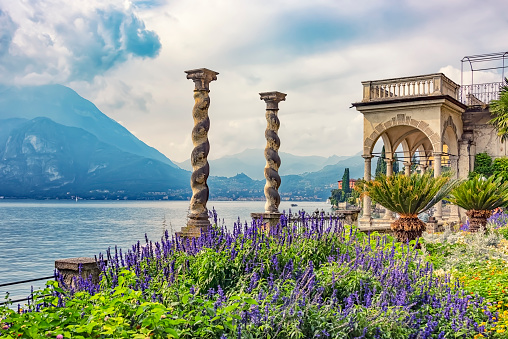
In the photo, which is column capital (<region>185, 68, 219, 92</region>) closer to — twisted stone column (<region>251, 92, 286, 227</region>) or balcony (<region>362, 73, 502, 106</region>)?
twisted stone column (<region>251, 92, 286, 227</region>)

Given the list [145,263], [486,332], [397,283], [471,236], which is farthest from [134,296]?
[471,236]

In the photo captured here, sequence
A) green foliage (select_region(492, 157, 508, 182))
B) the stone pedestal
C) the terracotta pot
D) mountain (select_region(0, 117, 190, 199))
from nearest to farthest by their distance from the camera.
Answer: the stone pedestal
the terracotta pot
green foliage (select_region(492, 157, 508, 182))
mountain (select_region(0, 117, 190, 199))

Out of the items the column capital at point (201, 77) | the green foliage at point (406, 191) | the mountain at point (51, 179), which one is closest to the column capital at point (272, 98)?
the column capital at point (201, 77)

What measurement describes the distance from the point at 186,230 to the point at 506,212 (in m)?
13.5

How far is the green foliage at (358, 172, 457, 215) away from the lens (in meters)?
11.3

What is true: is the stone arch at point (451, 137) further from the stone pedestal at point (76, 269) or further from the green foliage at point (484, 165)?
the stone pedestal at point (76, 269)

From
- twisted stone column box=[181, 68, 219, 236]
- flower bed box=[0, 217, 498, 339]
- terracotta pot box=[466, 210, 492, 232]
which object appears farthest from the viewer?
terracotta pot box=[466, 210, 492, 232]

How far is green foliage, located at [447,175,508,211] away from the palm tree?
278 centimetres

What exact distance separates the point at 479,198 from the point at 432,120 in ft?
18.6

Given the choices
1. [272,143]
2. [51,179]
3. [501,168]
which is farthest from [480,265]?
[51,179]

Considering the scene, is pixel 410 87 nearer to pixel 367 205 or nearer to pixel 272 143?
pixel 367 205

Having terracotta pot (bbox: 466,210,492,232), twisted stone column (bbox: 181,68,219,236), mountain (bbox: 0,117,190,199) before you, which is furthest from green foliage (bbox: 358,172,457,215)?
mountain (bbox: 0,117,190,199)

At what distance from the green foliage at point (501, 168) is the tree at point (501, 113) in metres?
0.83

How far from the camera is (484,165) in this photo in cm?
2105
